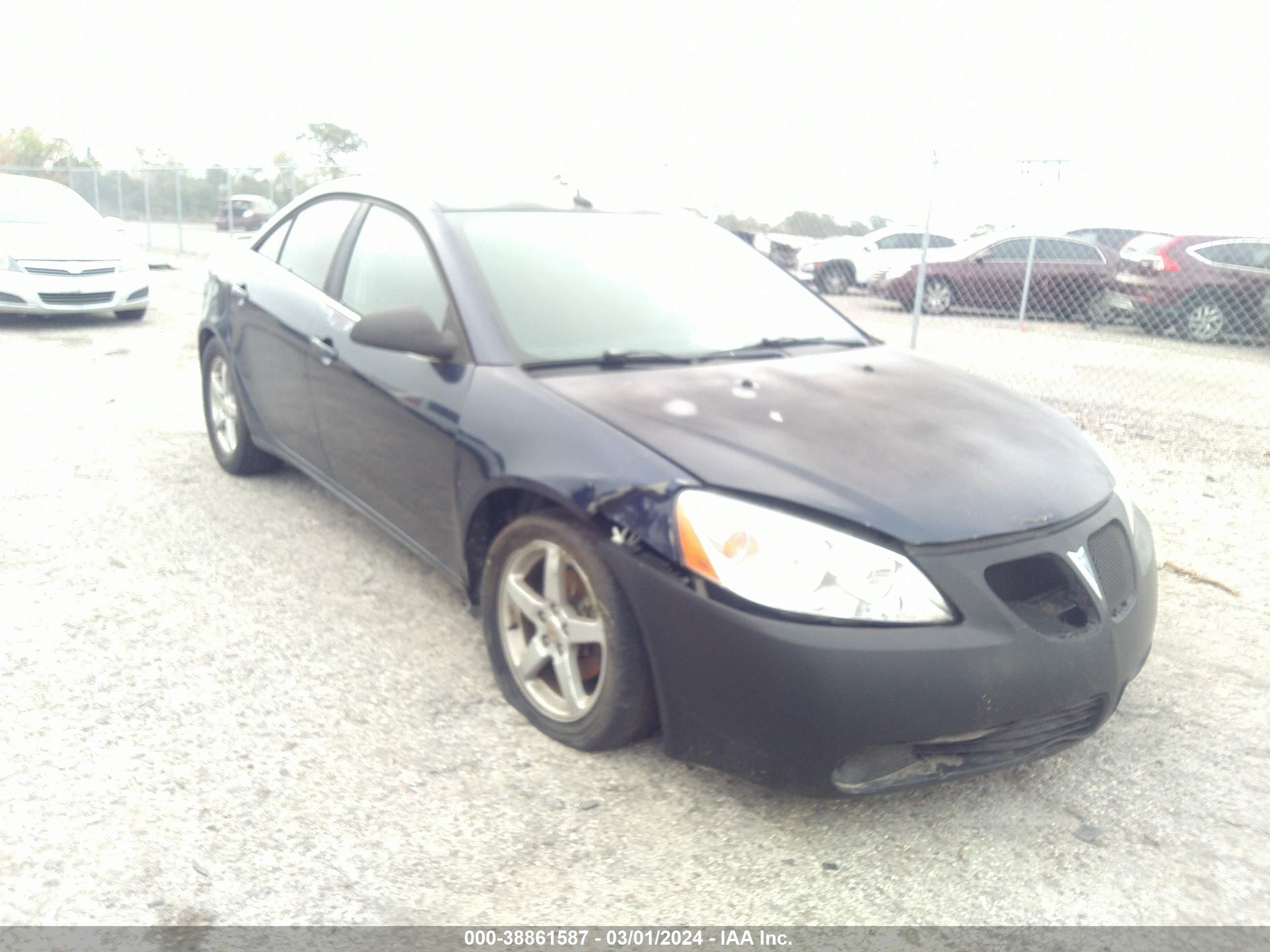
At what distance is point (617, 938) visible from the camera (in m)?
2.27

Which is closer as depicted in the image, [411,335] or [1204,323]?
[411,335]

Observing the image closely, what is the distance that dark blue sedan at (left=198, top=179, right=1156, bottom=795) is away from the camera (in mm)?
2428

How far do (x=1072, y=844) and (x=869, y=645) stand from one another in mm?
838

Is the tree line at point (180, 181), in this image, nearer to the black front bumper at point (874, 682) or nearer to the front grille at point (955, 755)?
the black front bumper at point (874, 682)

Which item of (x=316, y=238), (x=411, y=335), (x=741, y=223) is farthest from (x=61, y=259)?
(x=411, y=335)

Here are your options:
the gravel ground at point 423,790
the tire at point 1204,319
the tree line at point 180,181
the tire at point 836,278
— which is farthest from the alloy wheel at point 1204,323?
the tree line at point 180,181

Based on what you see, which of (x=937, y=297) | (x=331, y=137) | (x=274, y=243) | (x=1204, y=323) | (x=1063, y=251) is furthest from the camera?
(x=331, y=137)

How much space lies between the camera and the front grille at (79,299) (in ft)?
34.1

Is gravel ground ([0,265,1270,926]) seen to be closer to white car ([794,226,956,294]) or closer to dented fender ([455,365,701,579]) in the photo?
dented fender ([455,365,701,579])

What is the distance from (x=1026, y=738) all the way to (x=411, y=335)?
208cm

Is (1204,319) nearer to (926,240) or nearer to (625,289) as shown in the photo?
(926,240)

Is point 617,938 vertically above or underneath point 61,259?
underneath

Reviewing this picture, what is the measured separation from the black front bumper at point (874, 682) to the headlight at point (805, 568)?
35 mm

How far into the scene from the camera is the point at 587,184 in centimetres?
431
